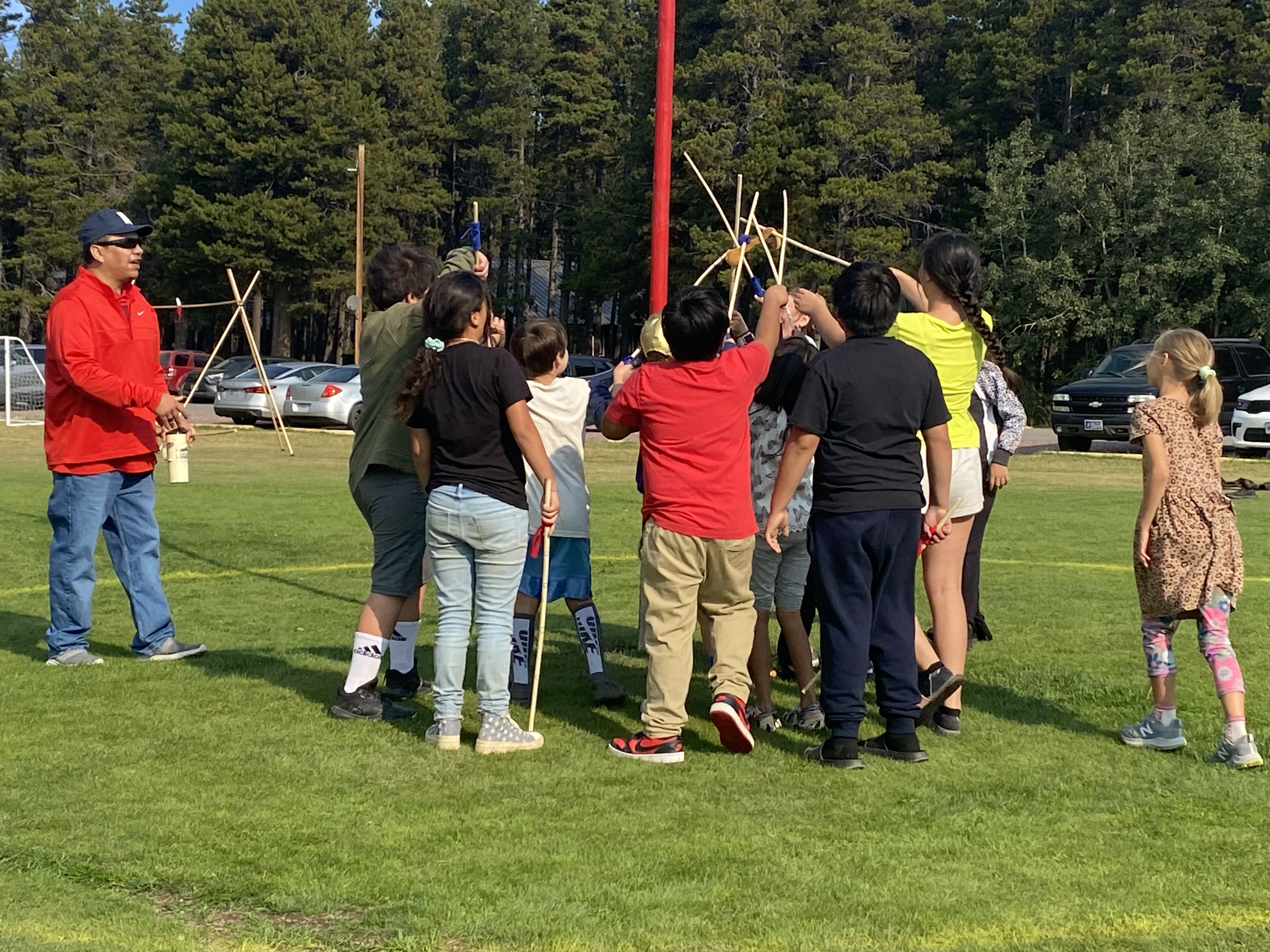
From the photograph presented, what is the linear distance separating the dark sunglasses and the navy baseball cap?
16mm

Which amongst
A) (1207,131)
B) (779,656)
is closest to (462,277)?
(779,656)

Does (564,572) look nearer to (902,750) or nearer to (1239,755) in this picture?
(902,750)

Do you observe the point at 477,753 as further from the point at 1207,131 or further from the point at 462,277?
the point at 1207,131

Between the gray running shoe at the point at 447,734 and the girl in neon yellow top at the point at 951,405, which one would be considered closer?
the gray running shoe at the point at 447,734

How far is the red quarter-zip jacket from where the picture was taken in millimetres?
6809

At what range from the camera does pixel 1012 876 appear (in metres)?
4.16

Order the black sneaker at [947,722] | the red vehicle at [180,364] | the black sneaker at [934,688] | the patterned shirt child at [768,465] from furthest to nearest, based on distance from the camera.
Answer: the red vehicle at [180,364] < the patterned shirt child at [768,465] < the black sneaker at [947,722] < the black sneaker at [934,688]

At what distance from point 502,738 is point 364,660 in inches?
30.3

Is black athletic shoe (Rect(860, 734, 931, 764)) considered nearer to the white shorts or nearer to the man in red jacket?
the white shorts

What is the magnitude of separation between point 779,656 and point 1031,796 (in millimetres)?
2343

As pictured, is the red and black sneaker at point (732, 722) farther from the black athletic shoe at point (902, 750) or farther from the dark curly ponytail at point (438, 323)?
the dark curly ponytail at point (438, 323)

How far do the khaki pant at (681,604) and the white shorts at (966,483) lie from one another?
930mm

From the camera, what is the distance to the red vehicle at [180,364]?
40.0 m

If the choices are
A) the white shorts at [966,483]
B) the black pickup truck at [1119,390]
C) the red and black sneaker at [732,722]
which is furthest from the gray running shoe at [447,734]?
the black pickup truck at [1119,390]
